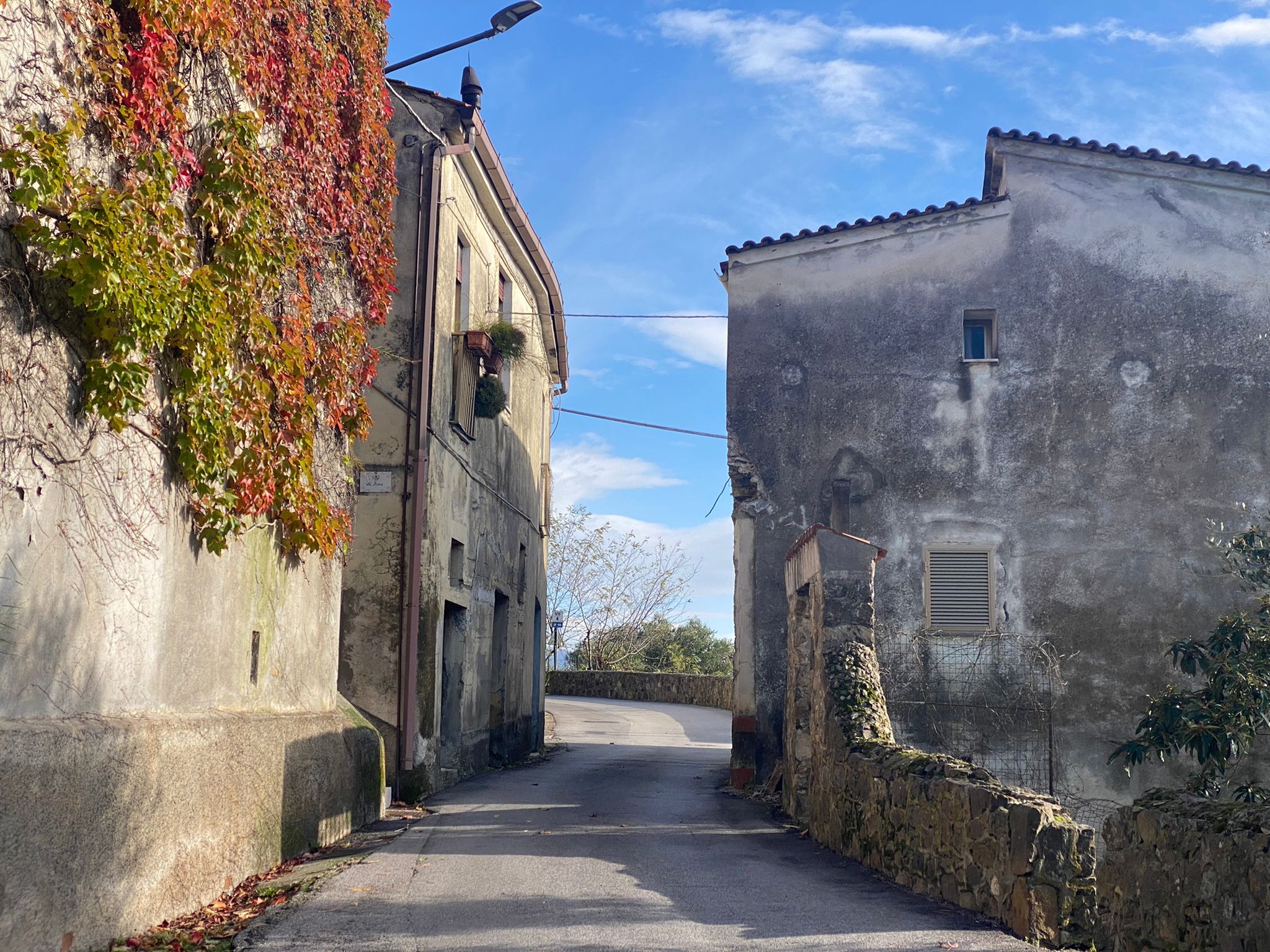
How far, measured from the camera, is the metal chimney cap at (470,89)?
46.9 ft

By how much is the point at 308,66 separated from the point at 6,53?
154 inches

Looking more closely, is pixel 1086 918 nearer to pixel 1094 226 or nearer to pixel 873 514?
pixel 873 514

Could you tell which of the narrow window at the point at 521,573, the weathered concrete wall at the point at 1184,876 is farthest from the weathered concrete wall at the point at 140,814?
the narrow window at the point at 521,573

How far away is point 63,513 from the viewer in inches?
197

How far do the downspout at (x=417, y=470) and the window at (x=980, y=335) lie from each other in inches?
259

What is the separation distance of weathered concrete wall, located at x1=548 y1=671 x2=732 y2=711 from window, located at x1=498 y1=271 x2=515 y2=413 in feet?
64.4

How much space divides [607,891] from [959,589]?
868 cm

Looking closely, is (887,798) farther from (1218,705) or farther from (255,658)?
(255,658)

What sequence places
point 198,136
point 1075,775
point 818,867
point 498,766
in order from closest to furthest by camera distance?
1. point 198,136
2. point 818,867
3. point 1075,775
4. point 498,766

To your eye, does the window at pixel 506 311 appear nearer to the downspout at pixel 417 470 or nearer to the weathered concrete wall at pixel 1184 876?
the downspout at pixel 417 470

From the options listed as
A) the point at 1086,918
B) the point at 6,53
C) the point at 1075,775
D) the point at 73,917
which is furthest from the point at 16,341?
the point at 1075,775

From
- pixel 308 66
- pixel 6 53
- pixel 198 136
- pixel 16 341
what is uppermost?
pixel 308 66

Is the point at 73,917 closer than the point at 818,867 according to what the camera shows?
Yes

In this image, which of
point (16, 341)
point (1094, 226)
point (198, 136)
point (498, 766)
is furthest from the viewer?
point (498, 766)
